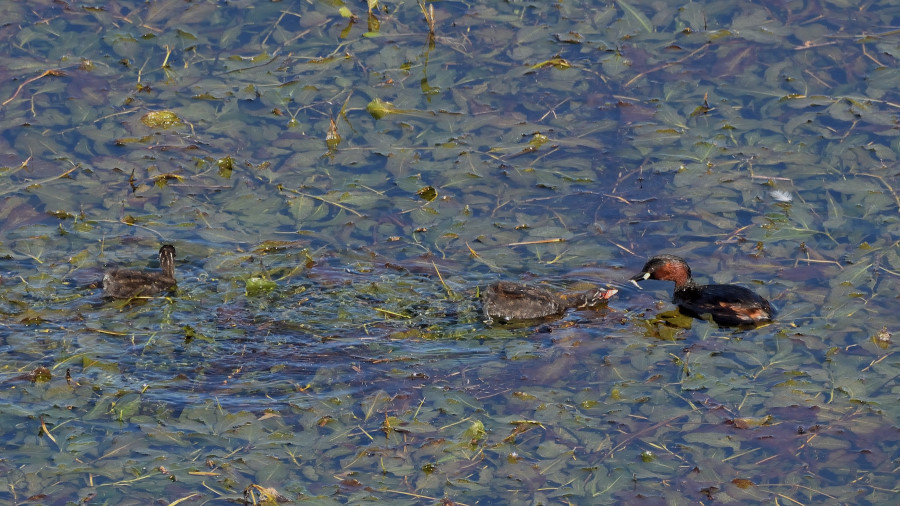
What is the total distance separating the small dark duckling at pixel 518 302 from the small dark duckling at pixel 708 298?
2.43 feet

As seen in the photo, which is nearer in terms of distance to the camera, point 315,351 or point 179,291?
point 315,351

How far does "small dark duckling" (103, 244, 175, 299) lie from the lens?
8930 mm

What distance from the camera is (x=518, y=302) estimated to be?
8.84 m

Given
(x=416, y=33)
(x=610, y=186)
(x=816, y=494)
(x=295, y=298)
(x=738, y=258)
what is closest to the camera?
(x=816, y=494)

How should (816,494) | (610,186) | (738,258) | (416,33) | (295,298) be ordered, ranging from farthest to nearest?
(416,33) < (610,186) < (738,258) < (295,298) < (816,494)

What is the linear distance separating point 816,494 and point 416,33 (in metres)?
6.83

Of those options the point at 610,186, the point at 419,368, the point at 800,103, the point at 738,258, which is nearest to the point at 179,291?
the point at 419,368

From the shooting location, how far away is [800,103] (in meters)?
11.3

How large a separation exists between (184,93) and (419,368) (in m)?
4.60

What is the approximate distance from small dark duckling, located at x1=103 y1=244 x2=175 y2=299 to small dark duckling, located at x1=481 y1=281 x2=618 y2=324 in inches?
97.9

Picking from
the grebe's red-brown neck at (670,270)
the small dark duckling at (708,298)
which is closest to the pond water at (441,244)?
the small dark duckling at (708,298)

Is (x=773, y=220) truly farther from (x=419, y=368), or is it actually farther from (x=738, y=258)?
(x=419, y=368)

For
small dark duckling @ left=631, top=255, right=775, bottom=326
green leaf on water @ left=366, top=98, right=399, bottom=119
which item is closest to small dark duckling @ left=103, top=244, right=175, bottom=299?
green leaf on water @ left=366, top=98, right=399, bottom=119

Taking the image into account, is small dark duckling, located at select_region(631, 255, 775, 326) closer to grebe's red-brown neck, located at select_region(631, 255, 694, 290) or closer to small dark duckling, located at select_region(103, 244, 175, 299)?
grebe's red-brown neck, located at select_region(631, 255, 694, 290)
